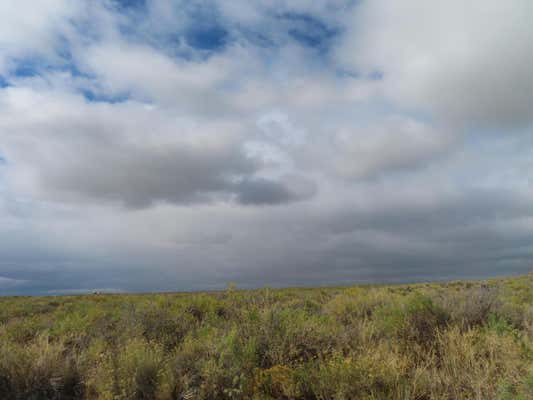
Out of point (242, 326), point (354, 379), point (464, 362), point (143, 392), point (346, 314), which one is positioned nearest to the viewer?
point (354, 379)

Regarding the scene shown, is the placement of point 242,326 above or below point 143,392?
above

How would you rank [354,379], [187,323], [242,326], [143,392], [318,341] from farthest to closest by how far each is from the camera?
[187,323], [242,326], [318,341], [143,392], [354,379]

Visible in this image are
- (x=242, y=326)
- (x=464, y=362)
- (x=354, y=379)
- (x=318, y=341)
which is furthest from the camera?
(x=242, y=326)

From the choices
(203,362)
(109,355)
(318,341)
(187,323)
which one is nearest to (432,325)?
(318,341)

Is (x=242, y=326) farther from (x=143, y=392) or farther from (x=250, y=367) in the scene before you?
(x=143, y=392)

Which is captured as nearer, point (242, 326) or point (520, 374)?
point (520, 374)

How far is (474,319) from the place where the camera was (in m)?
11.7

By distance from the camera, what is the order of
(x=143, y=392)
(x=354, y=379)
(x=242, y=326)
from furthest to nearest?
(x=242, y=326) → (x=143, y=392) → (x=354, y=379)

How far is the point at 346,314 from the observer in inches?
584

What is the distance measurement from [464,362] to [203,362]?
5640 mm

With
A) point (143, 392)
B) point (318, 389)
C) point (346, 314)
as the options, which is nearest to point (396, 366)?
point (318, 389)

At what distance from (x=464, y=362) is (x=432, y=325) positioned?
2957 millimetres

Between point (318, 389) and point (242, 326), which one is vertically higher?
point (242, 326)

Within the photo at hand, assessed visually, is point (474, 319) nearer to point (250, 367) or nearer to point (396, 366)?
point (396, 366)
